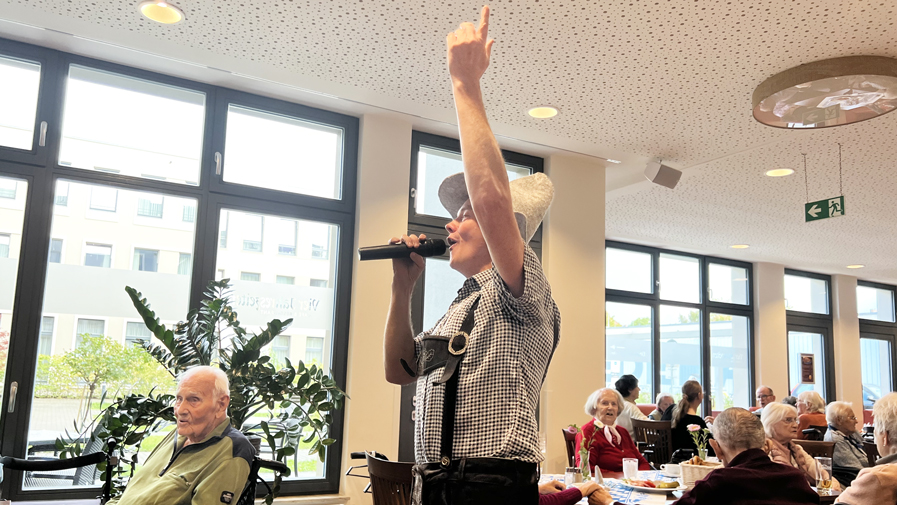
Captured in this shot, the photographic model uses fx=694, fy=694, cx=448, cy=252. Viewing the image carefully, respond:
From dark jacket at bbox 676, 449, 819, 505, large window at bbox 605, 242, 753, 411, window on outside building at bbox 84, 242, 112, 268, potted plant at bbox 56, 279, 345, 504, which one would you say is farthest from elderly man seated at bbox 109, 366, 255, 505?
large window at bbox 605, 242, 753, 411

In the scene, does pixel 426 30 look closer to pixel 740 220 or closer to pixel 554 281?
pixel 554 281

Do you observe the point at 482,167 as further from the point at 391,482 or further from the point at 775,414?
the point at 775,414

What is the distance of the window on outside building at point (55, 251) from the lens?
13.3 ft

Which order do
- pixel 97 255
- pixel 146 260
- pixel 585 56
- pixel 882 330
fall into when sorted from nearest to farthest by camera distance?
1. pixel 585 56
2. pixel 97 255
3. pixel 146 260
4. pixel 882 330

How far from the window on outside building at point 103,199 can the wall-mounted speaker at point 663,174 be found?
12.9 ft

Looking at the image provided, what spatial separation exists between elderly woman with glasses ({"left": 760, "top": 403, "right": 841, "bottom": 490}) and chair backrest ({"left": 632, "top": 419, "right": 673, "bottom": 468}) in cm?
161

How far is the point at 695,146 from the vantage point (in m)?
5.25

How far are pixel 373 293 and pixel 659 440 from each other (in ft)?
8.29

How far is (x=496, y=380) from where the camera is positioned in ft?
3.90

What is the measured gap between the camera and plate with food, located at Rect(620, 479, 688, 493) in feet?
9.95

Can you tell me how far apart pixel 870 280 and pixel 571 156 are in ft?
28.0

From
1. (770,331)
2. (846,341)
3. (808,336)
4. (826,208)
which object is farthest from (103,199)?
(846,341)

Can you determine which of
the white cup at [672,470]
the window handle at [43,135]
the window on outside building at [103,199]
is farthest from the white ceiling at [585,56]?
the white cup at [672,470]

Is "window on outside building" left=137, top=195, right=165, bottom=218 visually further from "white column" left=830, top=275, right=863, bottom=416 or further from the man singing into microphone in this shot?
"white column" left=830, top=275, right=863, bottom=416
